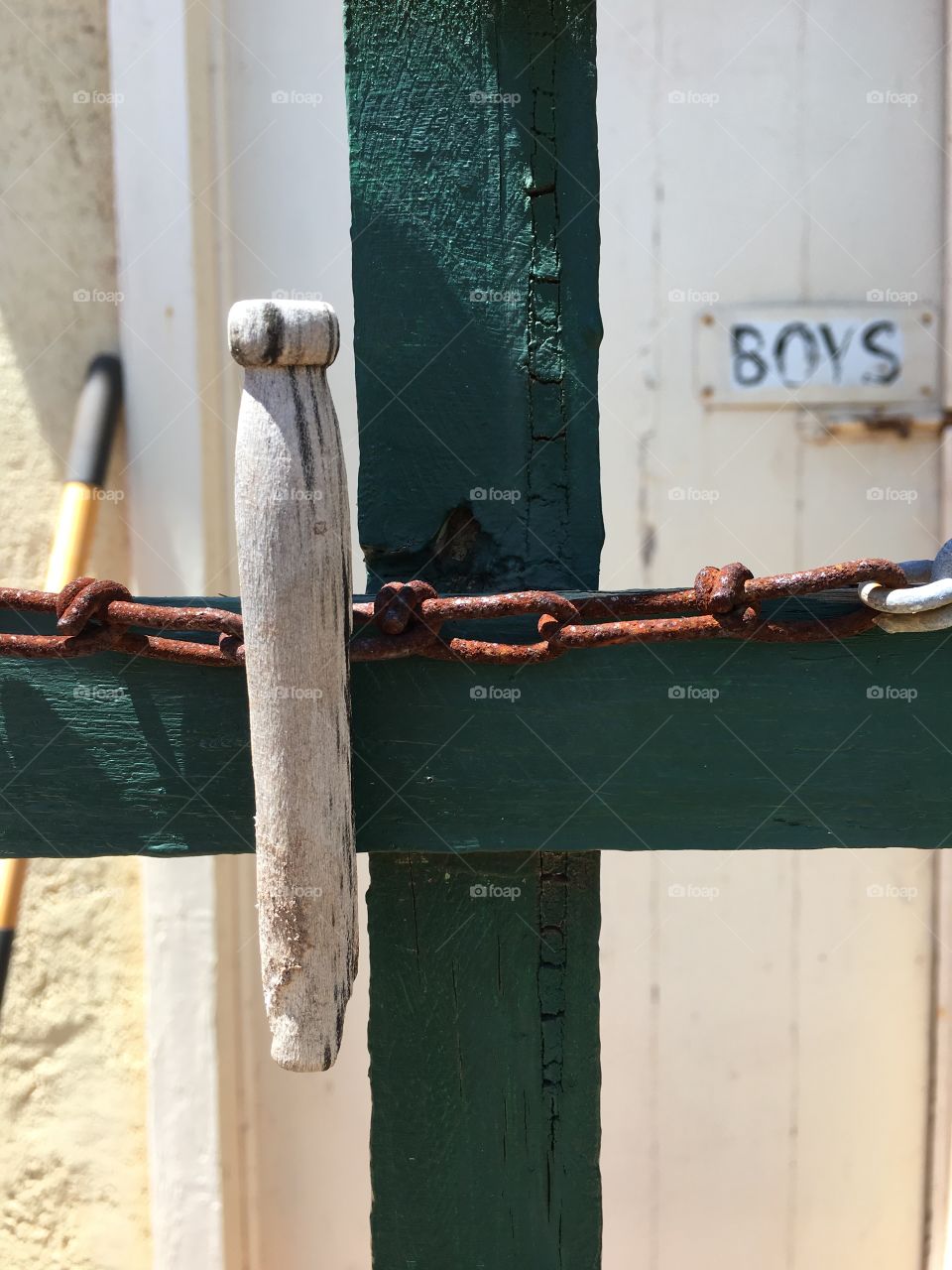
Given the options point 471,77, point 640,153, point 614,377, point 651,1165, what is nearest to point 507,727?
point 471,77

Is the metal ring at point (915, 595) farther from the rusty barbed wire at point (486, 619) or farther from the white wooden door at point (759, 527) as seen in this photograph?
the white wooden door at point (759, 527)

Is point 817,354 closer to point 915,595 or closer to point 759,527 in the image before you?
point 759,527

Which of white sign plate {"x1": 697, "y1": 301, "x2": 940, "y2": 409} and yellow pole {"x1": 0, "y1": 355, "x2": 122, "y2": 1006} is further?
white sign plate {"x1": 697, "y1": 301, "x2": 940, "y2": 409}

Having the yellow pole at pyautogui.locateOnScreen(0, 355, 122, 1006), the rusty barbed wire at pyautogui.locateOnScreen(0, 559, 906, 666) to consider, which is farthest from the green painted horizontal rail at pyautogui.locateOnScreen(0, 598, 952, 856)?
the yellow pole at pyautogui.locateOnScreen(0, 355, 122, 1006)

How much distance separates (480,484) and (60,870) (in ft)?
4.19

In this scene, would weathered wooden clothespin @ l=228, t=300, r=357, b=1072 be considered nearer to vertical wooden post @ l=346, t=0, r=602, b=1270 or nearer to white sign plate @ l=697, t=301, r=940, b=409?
vertical wooden post @ l=346, t=0, r=602, b=1270

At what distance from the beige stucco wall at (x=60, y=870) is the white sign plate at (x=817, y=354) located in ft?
2.96

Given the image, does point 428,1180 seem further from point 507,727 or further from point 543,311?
point 543,311

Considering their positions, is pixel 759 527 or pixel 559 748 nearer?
pixel 559 748

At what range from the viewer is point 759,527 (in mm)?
1810

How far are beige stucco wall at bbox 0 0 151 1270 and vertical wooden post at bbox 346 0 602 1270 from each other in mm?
1086

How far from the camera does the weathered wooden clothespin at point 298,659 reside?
60cm

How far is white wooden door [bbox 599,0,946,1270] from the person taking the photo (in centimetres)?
175

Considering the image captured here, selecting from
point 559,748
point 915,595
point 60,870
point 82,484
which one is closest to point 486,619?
point 559,748
